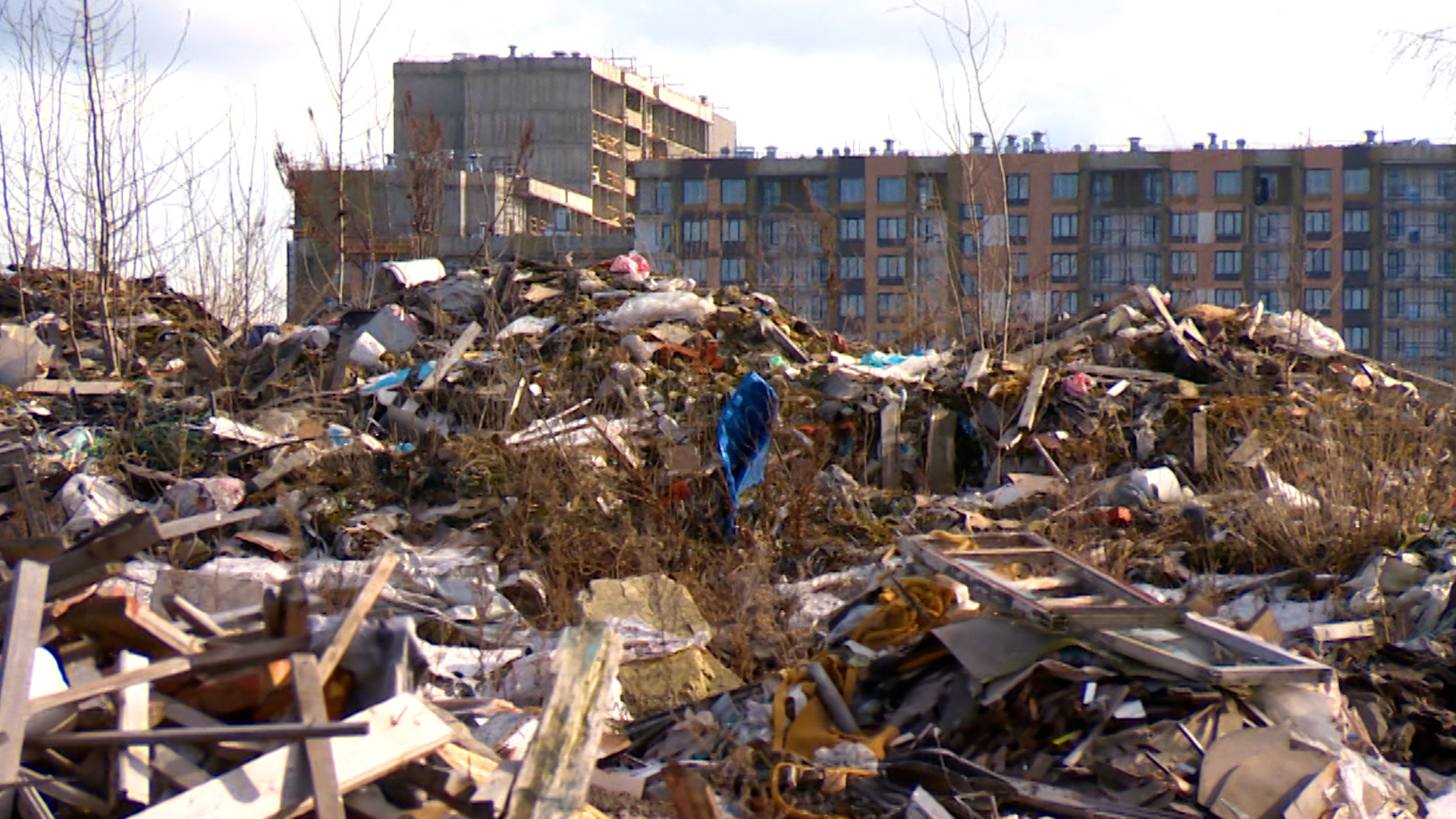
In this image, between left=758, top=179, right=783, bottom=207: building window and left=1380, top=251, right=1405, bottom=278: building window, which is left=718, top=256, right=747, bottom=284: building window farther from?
left=1380, top=251, right=1405, bottom=278: building window

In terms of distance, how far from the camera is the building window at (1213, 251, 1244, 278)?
59719 mm

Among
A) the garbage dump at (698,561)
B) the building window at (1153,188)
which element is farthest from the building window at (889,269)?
the garbage dump at (698,561)

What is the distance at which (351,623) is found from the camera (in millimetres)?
4242

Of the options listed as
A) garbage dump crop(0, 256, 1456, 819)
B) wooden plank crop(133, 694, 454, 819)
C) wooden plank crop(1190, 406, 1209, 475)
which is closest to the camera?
wooden plank crop(133, 694, 454, 819)

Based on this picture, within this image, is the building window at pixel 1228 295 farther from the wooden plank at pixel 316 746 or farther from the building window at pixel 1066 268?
the wooden plank at pixel 316 746

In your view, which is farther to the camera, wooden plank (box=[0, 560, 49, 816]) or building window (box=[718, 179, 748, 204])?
building window (box=[718, 179, 748, 204])

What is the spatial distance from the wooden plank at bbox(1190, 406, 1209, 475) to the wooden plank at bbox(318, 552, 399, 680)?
247 inches

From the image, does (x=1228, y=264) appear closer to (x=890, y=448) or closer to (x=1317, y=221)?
(x=1317, y=221)

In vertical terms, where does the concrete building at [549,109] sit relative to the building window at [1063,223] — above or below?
above

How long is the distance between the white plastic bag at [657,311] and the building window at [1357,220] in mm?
54236

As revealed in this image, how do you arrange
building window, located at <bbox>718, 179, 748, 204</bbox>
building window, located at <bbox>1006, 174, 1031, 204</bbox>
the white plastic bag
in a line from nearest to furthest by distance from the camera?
the white plastic bag, building window, located at <bbox>718, 179, 748, 204</bbox>, building window, located at <bbox>1006, 174, 1031, 204</bbox>

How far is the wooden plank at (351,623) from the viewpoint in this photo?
4.12m

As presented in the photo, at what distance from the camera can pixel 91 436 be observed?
954 cm

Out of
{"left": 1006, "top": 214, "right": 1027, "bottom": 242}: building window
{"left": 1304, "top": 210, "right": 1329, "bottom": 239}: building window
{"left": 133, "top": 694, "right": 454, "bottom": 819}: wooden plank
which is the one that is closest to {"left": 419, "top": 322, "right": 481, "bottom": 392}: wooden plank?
{"left": 133, "top": 694, "right": 454, "bottom": 819}: wooden plank
